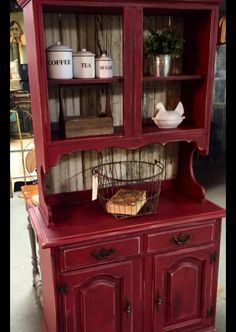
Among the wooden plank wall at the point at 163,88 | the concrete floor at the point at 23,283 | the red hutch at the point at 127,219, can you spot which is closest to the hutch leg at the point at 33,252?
the concrete floor at the point at 23,283

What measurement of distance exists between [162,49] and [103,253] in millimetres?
1019

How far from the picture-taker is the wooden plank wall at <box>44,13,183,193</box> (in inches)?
68.1

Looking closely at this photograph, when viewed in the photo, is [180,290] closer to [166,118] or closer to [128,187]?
[128,187]

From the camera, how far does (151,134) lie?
1.74 metres

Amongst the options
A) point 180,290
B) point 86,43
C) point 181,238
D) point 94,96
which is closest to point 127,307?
point 180,290

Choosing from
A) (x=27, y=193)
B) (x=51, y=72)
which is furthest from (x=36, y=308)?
(x=51, y=72)

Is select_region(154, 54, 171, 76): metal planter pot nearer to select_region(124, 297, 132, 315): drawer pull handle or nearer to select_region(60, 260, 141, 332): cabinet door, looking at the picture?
select_region(60, 260, 141, 332): cabinet door

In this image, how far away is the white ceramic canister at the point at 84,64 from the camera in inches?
62.9

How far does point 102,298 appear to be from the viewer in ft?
5.64

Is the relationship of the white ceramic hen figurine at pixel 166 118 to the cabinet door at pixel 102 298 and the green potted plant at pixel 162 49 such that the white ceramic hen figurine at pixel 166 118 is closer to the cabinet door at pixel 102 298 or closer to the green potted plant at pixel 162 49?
the green potted plant at pixel 162 49

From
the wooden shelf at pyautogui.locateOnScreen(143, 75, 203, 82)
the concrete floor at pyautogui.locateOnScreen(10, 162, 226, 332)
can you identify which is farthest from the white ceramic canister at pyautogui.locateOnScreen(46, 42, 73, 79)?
the concrete floor at pyautogui.locateOnScreen(10, 162, 226, 332)

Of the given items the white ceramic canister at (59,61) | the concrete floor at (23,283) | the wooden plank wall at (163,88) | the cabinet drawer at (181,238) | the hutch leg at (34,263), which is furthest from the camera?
the hutch leg at (34,263)

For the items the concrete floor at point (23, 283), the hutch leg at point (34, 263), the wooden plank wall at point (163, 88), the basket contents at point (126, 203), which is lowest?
the concrete floor at point (23, 283)

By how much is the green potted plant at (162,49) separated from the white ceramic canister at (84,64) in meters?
0.31
